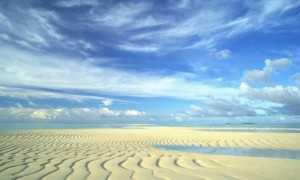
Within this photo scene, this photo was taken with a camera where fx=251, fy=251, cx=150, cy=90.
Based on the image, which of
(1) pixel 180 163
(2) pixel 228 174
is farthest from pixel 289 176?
(1) pixel 180 163

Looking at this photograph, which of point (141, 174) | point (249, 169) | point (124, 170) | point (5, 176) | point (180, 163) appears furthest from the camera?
point (180, 163)

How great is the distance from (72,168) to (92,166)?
0.54 meters

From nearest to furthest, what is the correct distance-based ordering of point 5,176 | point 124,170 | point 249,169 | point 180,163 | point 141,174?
point 5,176 → point 141,174 → point 124,170 → point 249,169 → point 180,163

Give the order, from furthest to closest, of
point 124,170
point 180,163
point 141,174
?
1. point 180,163
2. point 124,170
3. point 141,174

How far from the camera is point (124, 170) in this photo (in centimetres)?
605

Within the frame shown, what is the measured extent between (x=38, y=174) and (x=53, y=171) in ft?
1.25

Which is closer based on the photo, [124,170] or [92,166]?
[124,170]

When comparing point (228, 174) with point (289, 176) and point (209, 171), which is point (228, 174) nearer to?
point (209, 171)

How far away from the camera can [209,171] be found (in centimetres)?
606

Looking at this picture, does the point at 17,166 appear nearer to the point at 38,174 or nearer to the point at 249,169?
the point at 38,174

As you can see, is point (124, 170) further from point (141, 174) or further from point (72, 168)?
point (72, 168)

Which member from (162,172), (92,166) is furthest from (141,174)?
(92,166)

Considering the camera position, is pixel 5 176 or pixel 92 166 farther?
pixel 92 166

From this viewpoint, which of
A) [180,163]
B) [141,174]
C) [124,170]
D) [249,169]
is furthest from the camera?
[180,163]
